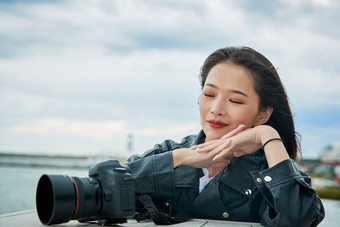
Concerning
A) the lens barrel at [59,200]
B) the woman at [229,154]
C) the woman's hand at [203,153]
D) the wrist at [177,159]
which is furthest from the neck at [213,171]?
the lens barrel at [59,200]

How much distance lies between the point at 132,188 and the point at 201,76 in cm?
107

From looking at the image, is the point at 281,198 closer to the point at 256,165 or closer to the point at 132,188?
the point at 256,165

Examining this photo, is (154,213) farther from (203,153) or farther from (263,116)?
(263,116)

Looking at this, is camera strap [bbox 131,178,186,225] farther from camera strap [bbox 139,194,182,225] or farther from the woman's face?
the woman's face

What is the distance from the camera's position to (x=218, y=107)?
2359 mm

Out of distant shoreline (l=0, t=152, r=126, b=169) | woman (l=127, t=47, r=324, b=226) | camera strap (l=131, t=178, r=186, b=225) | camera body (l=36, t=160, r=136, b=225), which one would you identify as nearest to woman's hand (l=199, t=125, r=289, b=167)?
woman (l=127, t=47, r=324, b=226)

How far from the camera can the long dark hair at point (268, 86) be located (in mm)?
2463

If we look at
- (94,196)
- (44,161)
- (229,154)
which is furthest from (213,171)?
(44,161)

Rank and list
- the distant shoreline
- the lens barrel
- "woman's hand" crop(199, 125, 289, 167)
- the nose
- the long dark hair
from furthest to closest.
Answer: the distant shoreline < the long dark hair < the nose < "woman's hand" crop(199, 125, 289, 167) < the lens barrel

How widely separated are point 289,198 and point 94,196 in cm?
93

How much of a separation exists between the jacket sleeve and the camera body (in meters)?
0.69

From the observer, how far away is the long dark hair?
2.46 m

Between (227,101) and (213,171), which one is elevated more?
(227,101)

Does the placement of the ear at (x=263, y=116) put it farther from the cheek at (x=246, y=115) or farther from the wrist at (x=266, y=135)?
the wrist at (x=266, y=135)
